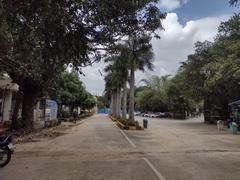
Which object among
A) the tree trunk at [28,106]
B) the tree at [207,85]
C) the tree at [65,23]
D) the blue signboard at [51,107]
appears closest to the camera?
the tree at [65,23]

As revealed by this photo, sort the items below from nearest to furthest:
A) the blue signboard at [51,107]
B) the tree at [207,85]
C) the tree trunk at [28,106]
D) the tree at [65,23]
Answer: the tree at [65,23] < the tree trunk at [28,106] < the blue signboard at [51,107] < the tree at [207,85]

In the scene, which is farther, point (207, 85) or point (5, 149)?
point (207, 85)

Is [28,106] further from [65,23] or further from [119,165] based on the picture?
[65,23]

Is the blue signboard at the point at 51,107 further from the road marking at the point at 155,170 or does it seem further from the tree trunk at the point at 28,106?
the road marking at the point at 155,170

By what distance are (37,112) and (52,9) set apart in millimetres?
32536

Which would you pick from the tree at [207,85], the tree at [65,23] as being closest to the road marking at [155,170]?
the tree at [65,23]

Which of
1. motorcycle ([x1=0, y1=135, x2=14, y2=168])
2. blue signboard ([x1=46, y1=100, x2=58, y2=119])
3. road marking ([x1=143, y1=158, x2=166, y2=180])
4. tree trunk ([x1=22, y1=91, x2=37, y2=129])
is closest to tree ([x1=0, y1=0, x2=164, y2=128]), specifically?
motorcycle ([x1=0, y1=135, x2=14, y2=168])

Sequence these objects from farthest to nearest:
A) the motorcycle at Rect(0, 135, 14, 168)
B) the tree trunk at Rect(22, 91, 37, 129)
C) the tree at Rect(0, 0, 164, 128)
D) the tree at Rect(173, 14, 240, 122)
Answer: the tree at Rect(173, 14, 240, 122)
the tree trunk at Rect(22, 91, 37, 129)
the motorcycle at Rect(0, 135, 14, 168)
the tree at Rect(0, 0, 164, 128)

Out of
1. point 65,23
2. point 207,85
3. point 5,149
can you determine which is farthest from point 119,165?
point 207,85

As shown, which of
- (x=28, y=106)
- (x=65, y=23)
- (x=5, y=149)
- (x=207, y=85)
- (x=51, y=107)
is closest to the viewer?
(x=65, y=23)

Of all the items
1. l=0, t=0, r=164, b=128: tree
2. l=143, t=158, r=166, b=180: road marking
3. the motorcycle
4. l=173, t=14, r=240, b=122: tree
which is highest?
l=173, t=14, r=240, b=122: tree

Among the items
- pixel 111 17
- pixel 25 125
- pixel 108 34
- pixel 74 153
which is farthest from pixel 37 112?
pixel 111 17

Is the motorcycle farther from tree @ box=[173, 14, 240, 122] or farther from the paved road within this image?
tree @ box=[173, 14, 240, 122]

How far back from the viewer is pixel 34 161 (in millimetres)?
12484
